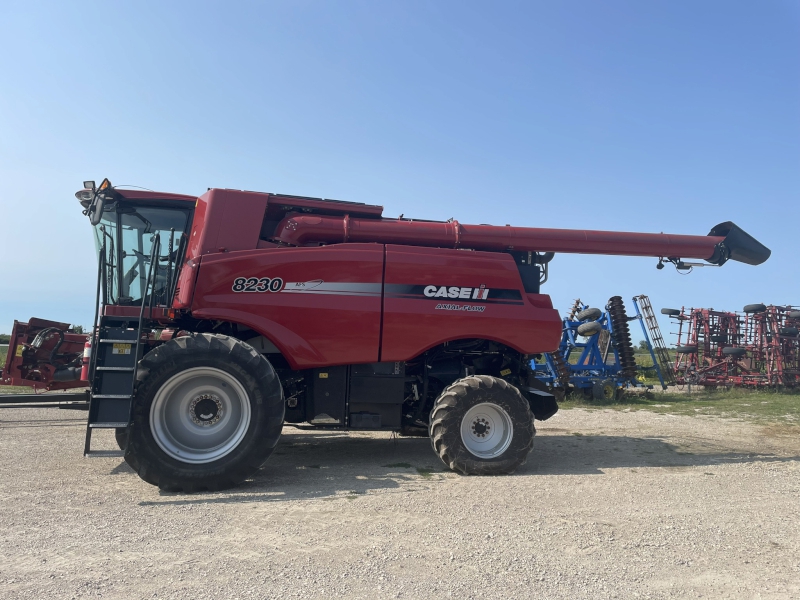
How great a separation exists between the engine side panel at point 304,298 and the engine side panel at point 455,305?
0.23 meters

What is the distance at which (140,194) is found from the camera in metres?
6.72

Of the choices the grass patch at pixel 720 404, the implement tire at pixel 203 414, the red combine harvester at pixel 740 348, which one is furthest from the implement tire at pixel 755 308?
the implement tire at pixel 203 414

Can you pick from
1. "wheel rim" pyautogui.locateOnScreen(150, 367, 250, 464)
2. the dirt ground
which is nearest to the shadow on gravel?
the dirt ground

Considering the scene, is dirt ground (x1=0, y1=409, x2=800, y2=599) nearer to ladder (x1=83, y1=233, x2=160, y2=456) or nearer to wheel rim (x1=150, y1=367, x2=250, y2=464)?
ladder (x1=83, y1=233, x2=160, y2=456)

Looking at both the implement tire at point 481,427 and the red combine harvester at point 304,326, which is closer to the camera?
the red combine harvester at point 304,326

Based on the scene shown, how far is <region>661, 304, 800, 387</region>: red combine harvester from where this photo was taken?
19984mm

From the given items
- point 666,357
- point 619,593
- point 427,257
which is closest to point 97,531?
point 619,593

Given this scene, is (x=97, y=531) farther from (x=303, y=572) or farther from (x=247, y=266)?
(x=247, y=266)

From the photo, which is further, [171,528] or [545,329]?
[545,329]

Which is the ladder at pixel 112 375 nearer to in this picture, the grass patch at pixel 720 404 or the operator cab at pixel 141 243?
the operator cab at pixel 141 243

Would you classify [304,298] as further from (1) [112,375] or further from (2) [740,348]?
(2) [740,348]

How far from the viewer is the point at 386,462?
7.14 metres

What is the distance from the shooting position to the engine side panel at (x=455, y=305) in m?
6.77

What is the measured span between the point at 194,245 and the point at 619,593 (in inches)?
217
